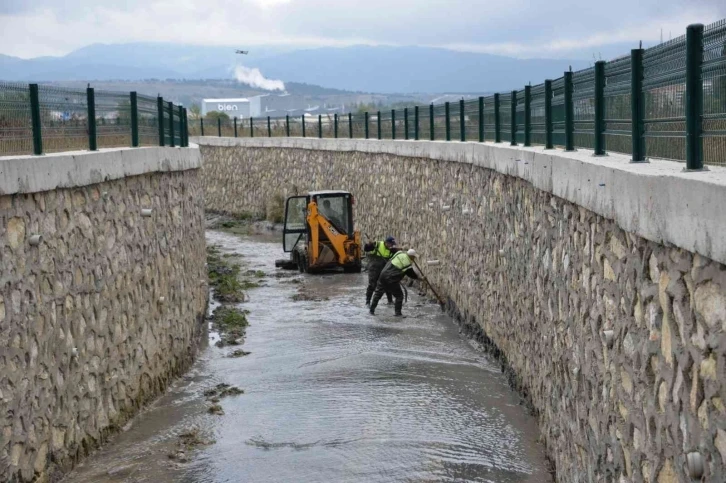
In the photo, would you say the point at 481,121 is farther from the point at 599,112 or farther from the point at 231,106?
the point at 231,106

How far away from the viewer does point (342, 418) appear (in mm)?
12281

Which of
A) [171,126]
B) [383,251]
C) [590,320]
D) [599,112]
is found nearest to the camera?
[590,320]

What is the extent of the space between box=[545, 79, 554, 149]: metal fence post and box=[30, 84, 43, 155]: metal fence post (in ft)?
17.9

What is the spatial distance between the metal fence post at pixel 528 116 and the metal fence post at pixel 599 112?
14.8 feet

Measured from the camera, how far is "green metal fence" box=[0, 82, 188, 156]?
381 inches

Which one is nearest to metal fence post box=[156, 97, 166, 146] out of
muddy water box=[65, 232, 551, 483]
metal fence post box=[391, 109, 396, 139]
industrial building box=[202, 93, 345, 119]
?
muddy water box=[65, 232, 551, 483]

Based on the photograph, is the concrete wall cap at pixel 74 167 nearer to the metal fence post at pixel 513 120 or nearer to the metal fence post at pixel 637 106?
the metal fence post at pixel 637 106

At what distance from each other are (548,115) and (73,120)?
5170 mm

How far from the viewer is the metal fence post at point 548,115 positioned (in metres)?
12.2

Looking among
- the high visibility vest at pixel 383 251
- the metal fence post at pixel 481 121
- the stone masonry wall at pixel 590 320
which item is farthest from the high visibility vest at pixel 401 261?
the metal fence post at pixel 481 121

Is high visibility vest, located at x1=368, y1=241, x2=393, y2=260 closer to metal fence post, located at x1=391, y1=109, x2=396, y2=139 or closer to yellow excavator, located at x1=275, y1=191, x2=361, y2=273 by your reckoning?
yellow excavator, located at x1=275, y1=191, x2=361, y2=273

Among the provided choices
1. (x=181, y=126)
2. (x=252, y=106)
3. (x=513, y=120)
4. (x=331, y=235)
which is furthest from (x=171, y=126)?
(x=252, y=106)

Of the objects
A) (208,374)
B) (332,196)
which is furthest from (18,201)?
(332,196)

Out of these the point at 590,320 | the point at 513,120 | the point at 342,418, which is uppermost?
the point at 513,120
